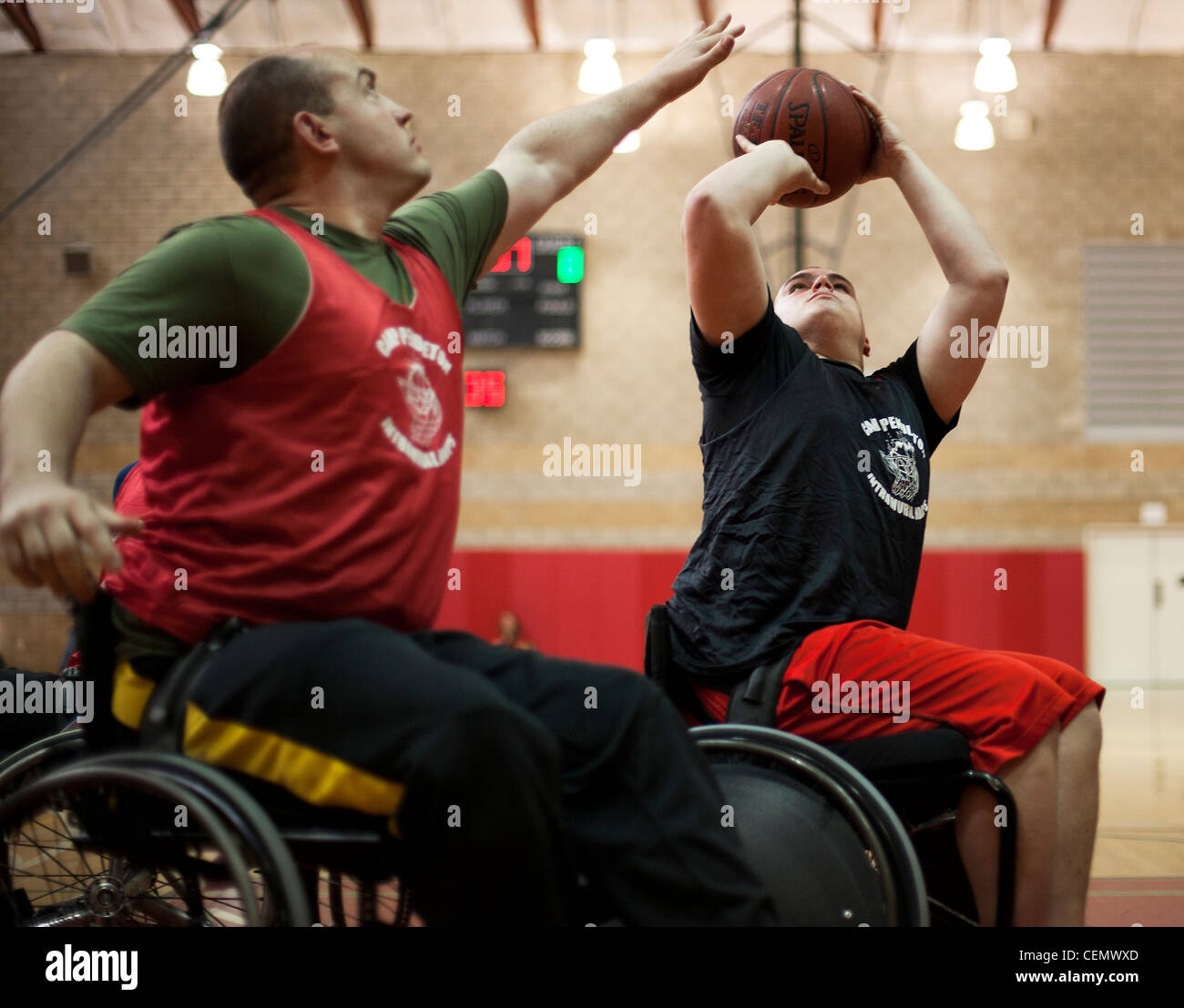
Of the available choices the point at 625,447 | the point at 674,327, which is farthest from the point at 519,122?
the point at 625,447

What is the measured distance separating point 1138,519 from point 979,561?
1314mm

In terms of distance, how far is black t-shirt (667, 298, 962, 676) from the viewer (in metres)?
1.82

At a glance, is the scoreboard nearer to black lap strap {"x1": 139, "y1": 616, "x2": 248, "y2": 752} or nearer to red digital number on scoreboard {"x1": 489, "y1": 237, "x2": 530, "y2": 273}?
red digital number on scoreboard {"x1": 489, "y1": 237, "x2": 530, "y2": 273}

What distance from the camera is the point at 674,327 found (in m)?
8.03

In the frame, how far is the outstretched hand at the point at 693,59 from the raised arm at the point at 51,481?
3.59 ft

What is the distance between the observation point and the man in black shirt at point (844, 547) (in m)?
1.65

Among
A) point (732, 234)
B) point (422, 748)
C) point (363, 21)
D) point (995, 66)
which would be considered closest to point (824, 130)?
point (732, 234)

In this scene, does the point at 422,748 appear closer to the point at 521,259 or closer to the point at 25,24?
the point at 521,259

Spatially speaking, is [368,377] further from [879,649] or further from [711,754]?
[879,649]

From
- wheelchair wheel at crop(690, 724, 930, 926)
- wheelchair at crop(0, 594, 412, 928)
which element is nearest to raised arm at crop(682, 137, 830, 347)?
wheelchair wheel at crop(690, 724, 930, 926)

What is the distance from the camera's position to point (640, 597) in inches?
310

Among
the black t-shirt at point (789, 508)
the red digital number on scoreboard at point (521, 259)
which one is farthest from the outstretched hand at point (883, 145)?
the red digital number on scoreboard at point (521, 259)

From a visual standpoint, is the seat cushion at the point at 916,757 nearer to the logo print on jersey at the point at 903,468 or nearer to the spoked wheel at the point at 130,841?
the logo print on jersey at the point at 903,468

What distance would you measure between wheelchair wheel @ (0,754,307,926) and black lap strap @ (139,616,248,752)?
47 millimetres
